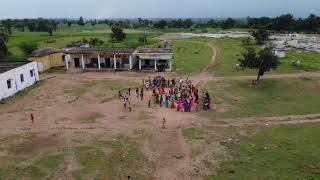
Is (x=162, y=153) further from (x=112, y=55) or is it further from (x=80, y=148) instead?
(x=112, y=55)

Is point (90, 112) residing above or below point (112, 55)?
below

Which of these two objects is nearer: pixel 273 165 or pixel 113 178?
pixel 113 178

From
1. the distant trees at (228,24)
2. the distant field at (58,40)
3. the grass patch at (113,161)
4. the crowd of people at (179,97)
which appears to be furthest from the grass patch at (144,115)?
the distant trees at (228,24)

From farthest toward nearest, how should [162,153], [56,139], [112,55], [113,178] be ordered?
1. [112,55]
2. [56,139]
3. [162,153]
4. [113,178]

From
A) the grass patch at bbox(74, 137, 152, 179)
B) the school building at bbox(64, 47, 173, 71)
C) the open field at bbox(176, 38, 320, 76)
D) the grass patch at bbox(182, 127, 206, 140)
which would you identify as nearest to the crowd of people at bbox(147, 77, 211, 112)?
the grass patch at bbox(182, 127, 206, 140)

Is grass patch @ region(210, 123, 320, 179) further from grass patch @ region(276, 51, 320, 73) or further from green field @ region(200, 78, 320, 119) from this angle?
grass patch @ region(276, 51, 320, 73)

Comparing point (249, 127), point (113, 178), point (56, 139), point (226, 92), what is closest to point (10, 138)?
point (56, 139)
